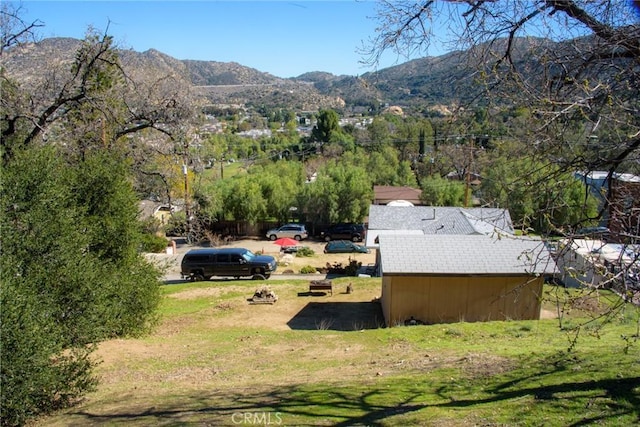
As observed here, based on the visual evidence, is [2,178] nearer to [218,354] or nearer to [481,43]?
[218,354]

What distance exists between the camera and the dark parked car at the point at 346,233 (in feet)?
130

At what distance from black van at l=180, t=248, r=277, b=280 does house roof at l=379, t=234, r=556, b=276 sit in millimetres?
7890

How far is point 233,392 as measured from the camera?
320 inches

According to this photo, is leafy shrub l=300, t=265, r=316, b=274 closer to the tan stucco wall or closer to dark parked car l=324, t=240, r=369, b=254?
dark parked car l=324, t=240, r=369, b=254

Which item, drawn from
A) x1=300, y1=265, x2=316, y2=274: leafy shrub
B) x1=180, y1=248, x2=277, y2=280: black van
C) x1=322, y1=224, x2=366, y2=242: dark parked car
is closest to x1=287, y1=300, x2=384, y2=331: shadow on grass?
x1=180, y1=248, x2=277, y2=280: black van

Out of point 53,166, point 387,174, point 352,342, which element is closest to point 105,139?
point 53,166

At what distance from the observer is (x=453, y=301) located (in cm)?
1558

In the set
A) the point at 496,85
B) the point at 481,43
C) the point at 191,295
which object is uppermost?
the point at 481,43

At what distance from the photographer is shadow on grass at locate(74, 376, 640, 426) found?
5.74 meters

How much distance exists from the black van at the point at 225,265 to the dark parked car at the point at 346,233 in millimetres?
16647

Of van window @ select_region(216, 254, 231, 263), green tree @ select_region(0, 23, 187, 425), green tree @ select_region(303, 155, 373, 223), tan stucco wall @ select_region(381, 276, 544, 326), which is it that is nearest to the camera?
green tree @ select_region(0, 23, 187, 425)

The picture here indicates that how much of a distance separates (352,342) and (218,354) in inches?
129

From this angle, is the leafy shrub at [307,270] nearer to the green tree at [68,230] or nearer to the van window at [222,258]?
the van window at [222,258]

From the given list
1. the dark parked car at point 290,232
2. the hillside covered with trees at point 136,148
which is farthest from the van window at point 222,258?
the dark parked car at point 290,232
